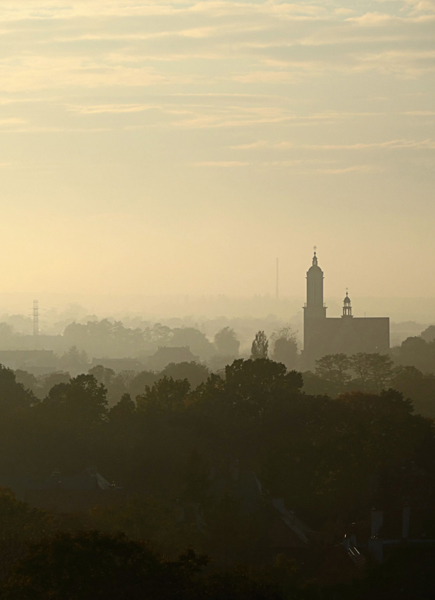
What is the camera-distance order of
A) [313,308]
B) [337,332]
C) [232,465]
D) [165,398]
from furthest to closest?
[313,308] < [337,332] < [165,398] < [232,465]

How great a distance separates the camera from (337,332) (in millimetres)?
162875

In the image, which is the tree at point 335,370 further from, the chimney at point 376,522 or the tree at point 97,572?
the tree at point 97,572

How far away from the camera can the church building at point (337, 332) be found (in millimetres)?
160125

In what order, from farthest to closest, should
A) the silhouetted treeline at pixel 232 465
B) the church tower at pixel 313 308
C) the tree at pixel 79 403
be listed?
the church tower at pixel 313 308 < the tree at pixel 79 403 < the silhouetted treeline at pixel 232 465

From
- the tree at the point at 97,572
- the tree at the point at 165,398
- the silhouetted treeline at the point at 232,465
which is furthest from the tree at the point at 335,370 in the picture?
the tree at the point at 97,572

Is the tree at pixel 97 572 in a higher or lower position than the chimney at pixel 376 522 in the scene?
higher

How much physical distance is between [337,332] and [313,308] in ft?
27.1

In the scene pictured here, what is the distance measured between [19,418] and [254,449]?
14112mm

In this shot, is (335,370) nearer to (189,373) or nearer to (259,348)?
(189,373)

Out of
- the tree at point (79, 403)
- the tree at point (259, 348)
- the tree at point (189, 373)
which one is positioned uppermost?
the tree at point (259, 348)

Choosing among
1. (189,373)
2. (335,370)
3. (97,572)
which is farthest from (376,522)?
(189,373)

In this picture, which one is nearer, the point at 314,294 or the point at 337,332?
the point at 337,332

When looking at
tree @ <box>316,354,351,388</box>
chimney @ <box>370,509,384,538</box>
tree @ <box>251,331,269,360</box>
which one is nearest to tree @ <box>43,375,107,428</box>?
chimney @ <box>370,509,384,538</box>

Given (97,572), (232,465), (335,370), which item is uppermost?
(335,370)
